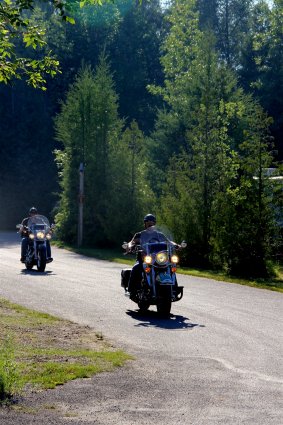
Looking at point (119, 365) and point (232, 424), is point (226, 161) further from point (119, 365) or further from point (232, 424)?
point (232, 424)

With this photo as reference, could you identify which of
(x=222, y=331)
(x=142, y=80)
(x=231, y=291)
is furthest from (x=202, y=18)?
(x=222, y=331)

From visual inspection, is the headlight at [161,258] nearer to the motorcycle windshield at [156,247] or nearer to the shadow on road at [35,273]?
the motorcycle windshield at [156,247]

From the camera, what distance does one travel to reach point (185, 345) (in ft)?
45.6

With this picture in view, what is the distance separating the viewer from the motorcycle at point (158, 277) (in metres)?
17.3

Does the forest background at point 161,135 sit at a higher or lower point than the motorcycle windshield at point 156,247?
higher

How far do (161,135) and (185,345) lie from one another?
43.8 metres

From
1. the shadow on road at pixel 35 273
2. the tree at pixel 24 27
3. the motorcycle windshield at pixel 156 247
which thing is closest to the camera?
the tree at pixel 24 27

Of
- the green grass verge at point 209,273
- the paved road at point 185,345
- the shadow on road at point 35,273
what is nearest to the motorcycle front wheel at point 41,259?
the shadow on road at point 35,273

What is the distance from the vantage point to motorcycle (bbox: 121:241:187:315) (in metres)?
17.3

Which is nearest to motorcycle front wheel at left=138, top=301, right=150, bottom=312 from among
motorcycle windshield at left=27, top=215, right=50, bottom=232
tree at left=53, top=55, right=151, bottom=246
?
motorcycle windshield at left=27, top=215, right=50, bottom=232

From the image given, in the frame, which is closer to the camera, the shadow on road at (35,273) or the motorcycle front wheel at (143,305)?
the motorcycle front wheel at (143,305)

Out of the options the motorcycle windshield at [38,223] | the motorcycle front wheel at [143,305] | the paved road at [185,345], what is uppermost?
the motorcycle windshield at [38,223]

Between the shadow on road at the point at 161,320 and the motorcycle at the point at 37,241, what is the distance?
9872 mm

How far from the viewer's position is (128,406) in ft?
30.1
